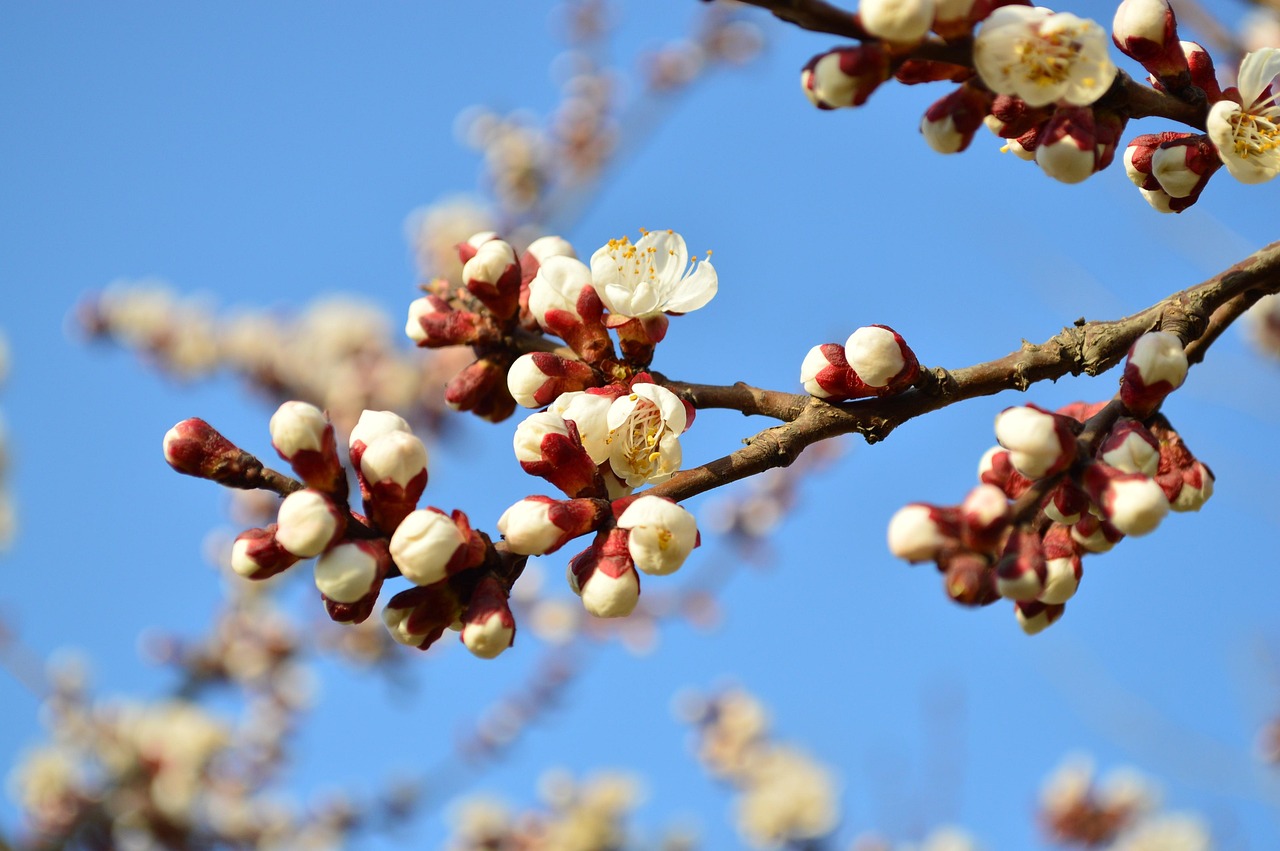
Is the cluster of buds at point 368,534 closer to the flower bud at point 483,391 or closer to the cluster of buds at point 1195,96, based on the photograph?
the flower bud at point 483,391

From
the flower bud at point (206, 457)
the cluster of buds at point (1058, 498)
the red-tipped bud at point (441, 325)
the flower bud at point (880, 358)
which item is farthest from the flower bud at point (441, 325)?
the cluster of buds at point (1058, 498)

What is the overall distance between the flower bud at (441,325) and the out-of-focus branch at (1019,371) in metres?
0.60

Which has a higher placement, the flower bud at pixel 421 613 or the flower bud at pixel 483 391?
the flower bud at pixel 483 391

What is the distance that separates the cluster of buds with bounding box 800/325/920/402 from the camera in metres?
1.50

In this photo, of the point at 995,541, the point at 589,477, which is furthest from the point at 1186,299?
the point at 589,477

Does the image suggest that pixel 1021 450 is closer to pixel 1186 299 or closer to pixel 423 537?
pixel 1186 299

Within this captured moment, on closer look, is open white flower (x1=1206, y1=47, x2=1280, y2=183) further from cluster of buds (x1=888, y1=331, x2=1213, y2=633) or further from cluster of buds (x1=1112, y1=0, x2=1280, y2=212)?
cluster of buds (x1=888, y1=331, x2=1213, y2=633)

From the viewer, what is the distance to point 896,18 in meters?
1.26

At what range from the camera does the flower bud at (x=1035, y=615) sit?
4.99 ft

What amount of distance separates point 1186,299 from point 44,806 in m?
7.72

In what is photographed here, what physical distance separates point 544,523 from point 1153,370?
31.5 inches

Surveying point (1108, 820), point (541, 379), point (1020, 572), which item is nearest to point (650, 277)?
point (541, 379)

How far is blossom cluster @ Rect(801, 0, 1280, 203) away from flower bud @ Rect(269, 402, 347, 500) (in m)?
0.81

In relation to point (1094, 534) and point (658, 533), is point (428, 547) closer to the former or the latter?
point (658, 533)
